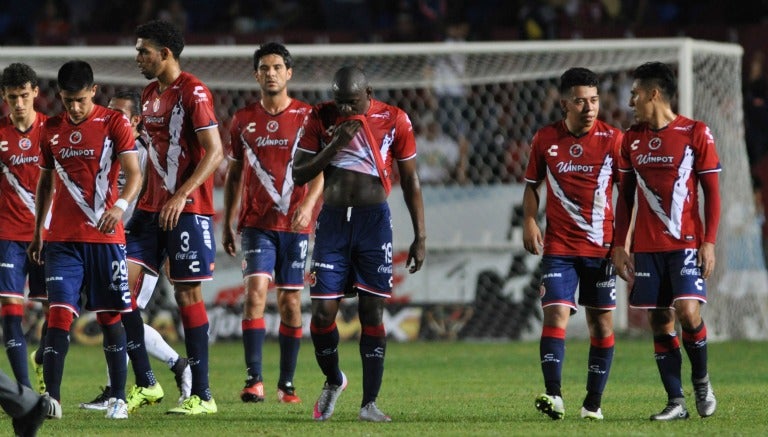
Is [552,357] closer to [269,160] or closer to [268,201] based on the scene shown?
[268,201]

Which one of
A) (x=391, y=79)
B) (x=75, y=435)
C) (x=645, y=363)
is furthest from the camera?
(x=391, y=79)

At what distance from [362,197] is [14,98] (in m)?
2.86

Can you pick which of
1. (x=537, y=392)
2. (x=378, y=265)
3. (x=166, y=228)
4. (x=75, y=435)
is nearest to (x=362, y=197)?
(x=378, y=265)

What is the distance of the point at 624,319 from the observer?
16547 mm

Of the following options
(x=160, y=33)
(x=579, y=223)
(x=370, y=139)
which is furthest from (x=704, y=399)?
(x=160, y=33)

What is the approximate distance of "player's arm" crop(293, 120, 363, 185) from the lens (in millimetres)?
8047

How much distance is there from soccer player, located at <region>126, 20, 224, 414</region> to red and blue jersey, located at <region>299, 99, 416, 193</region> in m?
0.72

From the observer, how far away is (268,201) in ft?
34.5

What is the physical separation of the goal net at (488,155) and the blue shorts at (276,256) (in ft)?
18.3

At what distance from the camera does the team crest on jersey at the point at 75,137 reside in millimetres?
8453

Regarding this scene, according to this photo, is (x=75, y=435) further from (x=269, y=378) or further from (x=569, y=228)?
(x=269, y=378)

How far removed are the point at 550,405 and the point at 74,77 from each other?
11.5 feet

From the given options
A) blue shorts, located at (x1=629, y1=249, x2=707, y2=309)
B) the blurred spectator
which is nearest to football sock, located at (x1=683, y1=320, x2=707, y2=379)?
blue shorts, located at (x1=629, y1=249, x2=707, y2=309)

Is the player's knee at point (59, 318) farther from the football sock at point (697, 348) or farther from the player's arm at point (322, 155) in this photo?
the football sock at point (697, 348)
